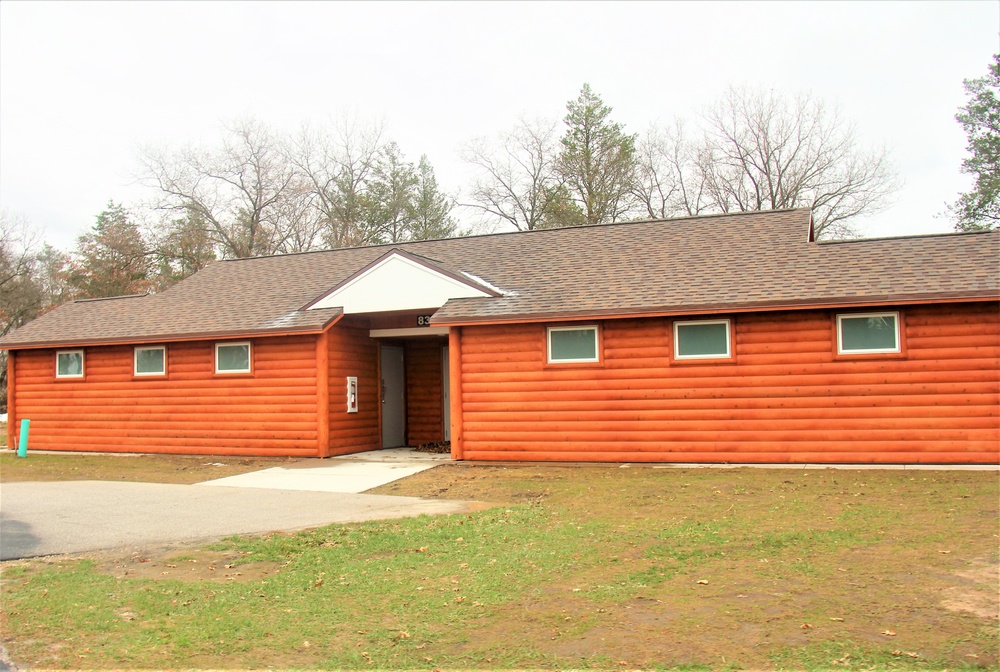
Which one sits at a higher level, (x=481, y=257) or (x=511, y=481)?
(x=481, y=257)

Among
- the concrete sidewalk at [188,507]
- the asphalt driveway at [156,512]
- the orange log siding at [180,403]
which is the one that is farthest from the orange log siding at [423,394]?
the asphalt driveway at [156,512]

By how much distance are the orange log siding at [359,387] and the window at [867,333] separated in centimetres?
904

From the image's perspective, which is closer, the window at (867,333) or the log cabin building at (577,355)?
the log cabin building at (577,355)

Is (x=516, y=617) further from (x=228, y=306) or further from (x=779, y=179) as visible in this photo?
(x=779, y=179)

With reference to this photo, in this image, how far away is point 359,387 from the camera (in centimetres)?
1709

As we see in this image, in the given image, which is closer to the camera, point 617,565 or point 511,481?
point 617,565

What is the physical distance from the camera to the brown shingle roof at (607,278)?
12.9 m

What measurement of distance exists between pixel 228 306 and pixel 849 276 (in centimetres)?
1245

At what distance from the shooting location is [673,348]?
1347cm

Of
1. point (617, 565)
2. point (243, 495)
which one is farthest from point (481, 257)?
point (617, 565)

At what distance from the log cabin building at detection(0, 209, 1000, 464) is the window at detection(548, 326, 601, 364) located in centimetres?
3

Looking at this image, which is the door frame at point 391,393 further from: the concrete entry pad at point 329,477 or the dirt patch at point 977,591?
the dirt patch at point 977,591

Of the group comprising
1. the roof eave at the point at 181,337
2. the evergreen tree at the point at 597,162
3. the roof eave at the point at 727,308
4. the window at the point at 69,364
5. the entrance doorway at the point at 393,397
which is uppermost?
the evergreen tree at the point at 597,162

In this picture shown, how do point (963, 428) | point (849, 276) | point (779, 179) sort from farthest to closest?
point (779, 179)
point (849, 276)
point (963, 428)
